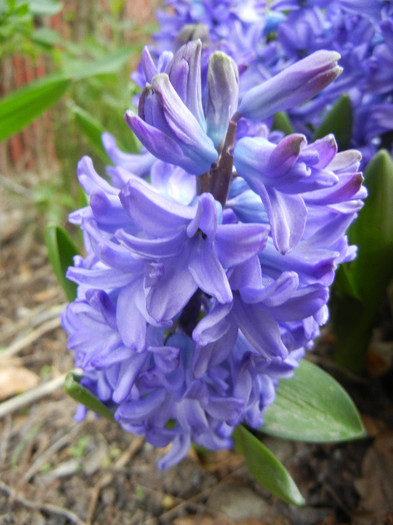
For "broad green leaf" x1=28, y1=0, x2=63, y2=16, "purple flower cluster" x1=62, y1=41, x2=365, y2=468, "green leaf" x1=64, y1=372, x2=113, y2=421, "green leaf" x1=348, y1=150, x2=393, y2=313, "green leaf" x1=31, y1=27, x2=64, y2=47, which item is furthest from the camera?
"green leaf" x1=31, y1=27, x2=64, y2=47

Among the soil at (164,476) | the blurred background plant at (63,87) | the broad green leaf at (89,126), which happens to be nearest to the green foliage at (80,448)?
the soil at (164,476)

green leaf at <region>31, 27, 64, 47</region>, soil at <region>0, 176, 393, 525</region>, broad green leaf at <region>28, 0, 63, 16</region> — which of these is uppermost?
broad green leaf at <region>28, 0, 63, 16</region>

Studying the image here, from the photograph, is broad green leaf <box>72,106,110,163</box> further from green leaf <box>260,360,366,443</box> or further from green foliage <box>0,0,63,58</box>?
green leaf <box>260,360,366,443</box>

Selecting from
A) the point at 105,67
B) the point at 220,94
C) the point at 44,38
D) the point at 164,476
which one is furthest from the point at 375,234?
the point at 44,38

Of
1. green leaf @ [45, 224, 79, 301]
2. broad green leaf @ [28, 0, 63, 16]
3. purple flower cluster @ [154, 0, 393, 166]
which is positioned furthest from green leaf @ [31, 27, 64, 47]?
green leaf @ [45, 224, 79, 301]

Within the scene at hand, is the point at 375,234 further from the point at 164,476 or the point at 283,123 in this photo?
the point at 164,476

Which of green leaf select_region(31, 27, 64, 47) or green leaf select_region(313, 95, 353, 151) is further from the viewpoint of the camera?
green leaf select_region(31, 27, 64, 47)

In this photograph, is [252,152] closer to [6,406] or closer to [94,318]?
[94,318]

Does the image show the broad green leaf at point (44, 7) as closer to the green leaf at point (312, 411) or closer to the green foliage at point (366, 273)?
the green foliage at point (366, 273)

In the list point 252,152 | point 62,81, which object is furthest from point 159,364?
point 62,81
